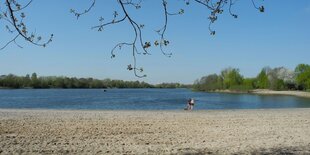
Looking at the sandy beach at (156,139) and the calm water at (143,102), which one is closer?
the sandy beach at (156,139)

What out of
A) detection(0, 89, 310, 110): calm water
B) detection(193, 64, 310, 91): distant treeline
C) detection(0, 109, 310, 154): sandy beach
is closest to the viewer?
detection(0, 109, 310, 154): sandy beach

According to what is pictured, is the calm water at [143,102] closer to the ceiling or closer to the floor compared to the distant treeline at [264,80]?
closer to the floor

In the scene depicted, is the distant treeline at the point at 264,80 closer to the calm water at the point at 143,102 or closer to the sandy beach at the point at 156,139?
the calm water at the point at 143,102

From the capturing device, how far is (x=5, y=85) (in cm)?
16688

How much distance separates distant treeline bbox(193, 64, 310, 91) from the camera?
388 feet

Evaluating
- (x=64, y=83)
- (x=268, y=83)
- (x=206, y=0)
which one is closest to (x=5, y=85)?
(x=64, y=83)

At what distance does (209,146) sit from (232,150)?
3.14ft

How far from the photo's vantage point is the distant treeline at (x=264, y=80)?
11831cm

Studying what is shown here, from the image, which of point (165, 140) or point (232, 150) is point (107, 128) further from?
point (232, 150)

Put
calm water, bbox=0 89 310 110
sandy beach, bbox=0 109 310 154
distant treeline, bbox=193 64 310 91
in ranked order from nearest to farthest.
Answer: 1. sandy beach, bbox=0 109 310 154
2. calm water, bbox=0 89 310 110
3. distant treeline, bbox=193 64 310 91

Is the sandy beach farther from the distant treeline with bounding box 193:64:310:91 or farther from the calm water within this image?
the distant treeline with bounding box 193:64:310:91

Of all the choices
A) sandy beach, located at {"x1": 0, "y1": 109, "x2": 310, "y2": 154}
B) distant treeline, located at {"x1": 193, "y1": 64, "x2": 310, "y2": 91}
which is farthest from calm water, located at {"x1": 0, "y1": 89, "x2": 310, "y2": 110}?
distant treeline, located at {"x1": 193, "y1": 64, "x2": 310, "y2": 91}

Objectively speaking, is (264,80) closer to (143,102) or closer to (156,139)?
(143,102)

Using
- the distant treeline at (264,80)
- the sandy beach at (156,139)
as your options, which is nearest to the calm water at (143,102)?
the sandy beach at (156,139)
